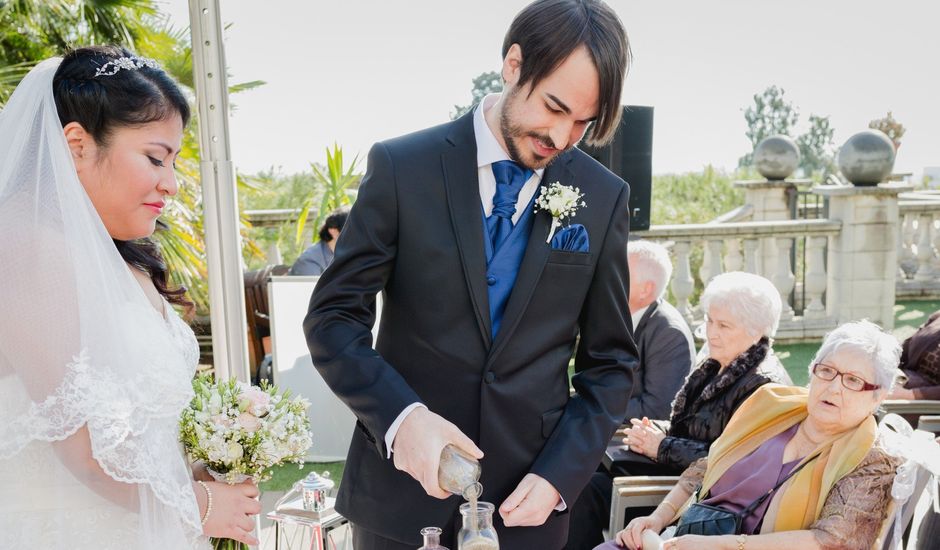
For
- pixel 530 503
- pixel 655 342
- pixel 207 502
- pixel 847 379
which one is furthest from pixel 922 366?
pixel 207 502

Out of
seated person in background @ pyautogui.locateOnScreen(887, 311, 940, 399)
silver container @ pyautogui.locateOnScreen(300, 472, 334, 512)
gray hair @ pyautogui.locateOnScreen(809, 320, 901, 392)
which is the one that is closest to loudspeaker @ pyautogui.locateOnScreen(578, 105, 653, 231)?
seated person in background @ pyautogui.locateOnScreen(887, 311, 940, 399)

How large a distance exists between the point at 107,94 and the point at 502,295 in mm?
979

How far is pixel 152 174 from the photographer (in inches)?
75.6

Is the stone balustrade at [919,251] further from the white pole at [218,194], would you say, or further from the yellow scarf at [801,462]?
the white pole at [218,194]

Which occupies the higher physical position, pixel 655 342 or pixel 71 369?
pixel 71 369

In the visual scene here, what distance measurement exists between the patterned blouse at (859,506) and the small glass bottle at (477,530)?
1916 mm

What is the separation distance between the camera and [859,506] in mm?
2979

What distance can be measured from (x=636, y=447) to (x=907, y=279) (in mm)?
8628

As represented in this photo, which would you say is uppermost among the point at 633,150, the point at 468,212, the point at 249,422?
the point at 633,150

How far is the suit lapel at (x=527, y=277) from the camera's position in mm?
1931

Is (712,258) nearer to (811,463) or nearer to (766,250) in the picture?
(766,250)

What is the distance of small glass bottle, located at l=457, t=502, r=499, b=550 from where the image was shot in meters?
1.52

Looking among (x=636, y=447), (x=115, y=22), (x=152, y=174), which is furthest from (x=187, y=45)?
(x=152, y=174)

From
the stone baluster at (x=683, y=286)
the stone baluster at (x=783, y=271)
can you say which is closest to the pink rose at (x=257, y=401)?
the stone baluster at (x=683, y=286)
